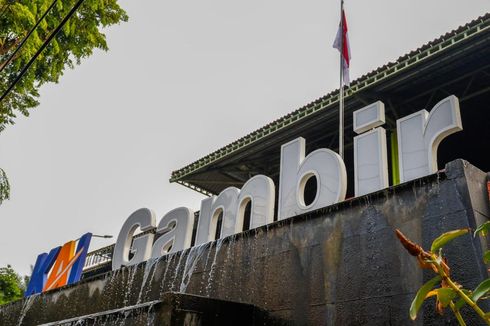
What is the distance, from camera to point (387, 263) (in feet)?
17.6

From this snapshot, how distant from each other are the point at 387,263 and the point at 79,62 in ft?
31.5

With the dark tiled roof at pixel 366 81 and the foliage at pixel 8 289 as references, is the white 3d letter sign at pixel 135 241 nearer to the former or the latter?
the dark tiled roof at pixel 366 81

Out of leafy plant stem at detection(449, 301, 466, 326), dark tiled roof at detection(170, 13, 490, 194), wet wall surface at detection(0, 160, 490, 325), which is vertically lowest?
leafy plant stem at detection(449, 301, 466, 326)

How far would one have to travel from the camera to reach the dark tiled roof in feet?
26.5

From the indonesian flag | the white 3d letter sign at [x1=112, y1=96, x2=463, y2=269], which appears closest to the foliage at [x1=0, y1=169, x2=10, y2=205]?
the white 3d letter sign at [x1=112, y1=96, x2=463, y2=269]

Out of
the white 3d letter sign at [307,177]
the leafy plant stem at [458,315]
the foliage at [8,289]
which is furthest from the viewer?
the foliage at [8,289]

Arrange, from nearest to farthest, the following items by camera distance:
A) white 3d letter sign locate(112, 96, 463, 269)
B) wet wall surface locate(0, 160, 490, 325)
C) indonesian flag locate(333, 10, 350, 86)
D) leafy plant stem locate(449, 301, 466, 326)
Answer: leafy plant stem locate(449, 301, 466, 326), wet wall surface locate(0, 160, 490, 325), white 3d letter sign locate(112, 96, 463, 269), indonesian flag locate(333, 10, 350, 86)

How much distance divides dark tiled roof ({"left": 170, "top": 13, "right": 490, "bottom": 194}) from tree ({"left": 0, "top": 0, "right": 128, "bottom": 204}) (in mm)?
4208

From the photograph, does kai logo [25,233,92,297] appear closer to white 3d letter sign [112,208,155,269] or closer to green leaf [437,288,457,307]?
white 3d letter sign [112,208,155,269]

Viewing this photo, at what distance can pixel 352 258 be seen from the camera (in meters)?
5.74

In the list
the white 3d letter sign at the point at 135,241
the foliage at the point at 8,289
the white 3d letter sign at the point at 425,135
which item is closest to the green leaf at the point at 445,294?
the white 3d letter sign at the point at 425,135

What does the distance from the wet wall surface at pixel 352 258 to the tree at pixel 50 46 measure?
5990 mm

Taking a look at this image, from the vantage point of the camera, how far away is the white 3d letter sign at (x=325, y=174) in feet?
21.7

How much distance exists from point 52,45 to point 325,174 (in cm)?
736
